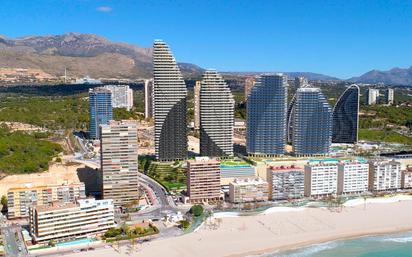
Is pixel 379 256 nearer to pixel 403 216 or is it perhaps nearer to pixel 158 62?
Result: pixel 403 216

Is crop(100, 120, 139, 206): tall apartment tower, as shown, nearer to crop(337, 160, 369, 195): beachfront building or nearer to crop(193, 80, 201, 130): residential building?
crop(337, 160, 369, 195): beachfront building

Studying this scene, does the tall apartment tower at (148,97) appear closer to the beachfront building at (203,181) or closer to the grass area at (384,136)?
the grass area at (384,136)

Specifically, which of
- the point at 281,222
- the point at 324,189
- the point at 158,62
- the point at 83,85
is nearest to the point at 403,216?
the point at 324,189

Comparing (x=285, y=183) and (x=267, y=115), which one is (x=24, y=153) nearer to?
(x=267, y=115)

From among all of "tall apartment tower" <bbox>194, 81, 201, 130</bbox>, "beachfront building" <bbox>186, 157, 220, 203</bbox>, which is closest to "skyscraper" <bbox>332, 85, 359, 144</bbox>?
"tall apartment tower" <bbox>194, 81, 201, 130</bbox>

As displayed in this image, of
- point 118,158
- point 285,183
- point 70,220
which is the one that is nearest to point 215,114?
point 285,183

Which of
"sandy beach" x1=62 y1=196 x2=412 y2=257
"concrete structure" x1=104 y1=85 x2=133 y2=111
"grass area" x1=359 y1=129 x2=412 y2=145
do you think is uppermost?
"concrete structure" x1=104 y1=85 x2=133 y2=111
